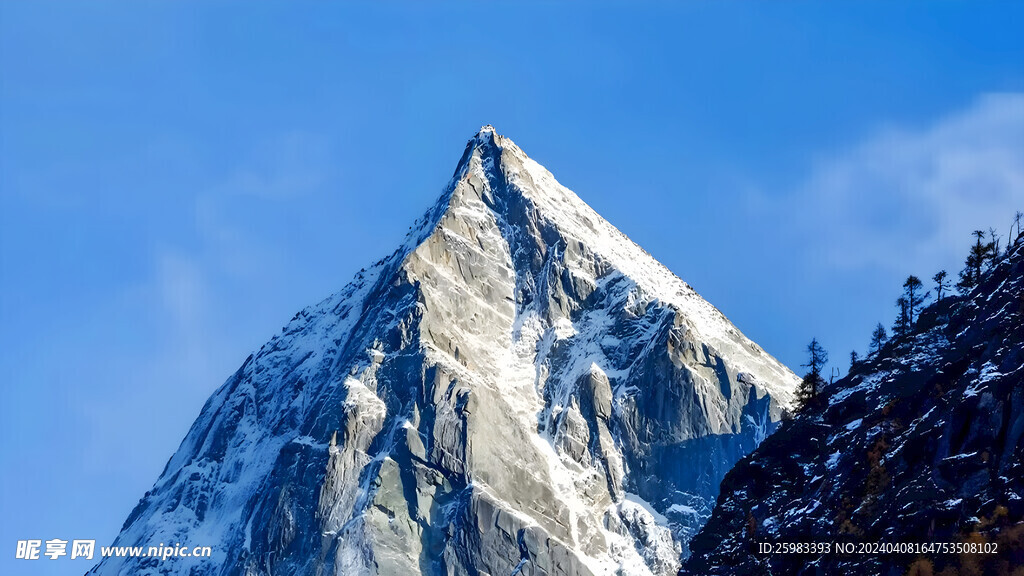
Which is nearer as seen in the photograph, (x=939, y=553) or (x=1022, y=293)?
(x=939, y=553)

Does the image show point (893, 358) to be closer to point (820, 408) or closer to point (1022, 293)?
point (820, 408)

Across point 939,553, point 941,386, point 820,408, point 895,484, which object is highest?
point 820,408

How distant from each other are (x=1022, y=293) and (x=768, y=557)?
32192 millimetres

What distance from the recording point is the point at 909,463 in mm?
151125

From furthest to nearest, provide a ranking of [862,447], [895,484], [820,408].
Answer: [820,408] → [862,447] → [895,484]

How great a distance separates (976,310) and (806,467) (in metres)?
22.2

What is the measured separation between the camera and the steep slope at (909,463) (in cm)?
13788

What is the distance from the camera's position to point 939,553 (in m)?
136

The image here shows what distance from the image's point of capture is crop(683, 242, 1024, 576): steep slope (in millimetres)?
137875

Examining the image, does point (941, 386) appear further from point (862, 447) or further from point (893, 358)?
point (893, 358)

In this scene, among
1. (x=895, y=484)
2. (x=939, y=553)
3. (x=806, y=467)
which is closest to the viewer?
(x=939, y=553)

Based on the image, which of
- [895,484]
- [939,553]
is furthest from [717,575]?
[939,553]

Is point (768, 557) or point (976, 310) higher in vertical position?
point (976, 310)

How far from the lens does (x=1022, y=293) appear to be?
157 m
